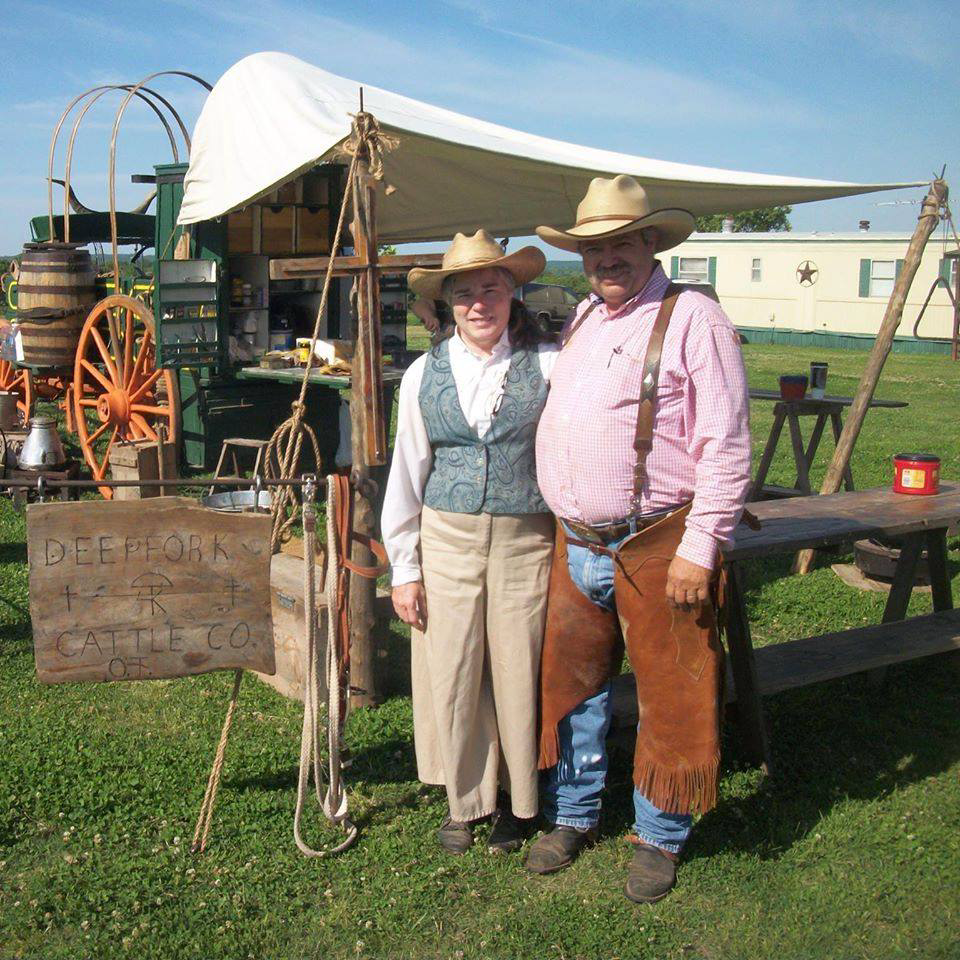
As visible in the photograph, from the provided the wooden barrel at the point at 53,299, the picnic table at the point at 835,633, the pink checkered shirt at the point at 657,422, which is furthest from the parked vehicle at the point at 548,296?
the pink checkered shirt at the point at 657,422

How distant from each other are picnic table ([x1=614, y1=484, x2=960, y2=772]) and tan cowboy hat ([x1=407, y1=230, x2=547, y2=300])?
99cm

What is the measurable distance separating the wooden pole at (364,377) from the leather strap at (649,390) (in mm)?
972

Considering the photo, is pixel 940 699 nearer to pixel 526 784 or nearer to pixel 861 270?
pixel 526 784

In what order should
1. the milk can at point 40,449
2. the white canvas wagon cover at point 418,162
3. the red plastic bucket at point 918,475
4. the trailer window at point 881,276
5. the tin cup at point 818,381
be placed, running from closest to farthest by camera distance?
the red plastic bucket at point 918,475
the white canvas wagon cover at point 418,162
the tin cup at point 818,381
the milk can at point 40,449
the trailer window at point 881,276

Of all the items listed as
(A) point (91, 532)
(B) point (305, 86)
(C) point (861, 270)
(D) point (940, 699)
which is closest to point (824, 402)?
(D) point (940, 699)

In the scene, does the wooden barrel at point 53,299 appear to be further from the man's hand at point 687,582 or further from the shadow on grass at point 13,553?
the man's hand at point 687,582

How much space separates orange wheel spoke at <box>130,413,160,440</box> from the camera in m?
7.88

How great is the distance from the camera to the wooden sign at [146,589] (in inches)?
110

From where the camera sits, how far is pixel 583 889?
2.85 meters

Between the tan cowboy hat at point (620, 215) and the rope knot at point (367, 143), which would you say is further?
the rope knot at point (367, 143)

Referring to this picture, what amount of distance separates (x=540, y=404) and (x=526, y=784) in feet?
3.34

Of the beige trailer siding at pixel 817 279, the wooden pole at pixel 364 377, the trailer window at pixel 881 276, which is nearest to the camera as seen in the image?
the wooden pole at pixel 364 377

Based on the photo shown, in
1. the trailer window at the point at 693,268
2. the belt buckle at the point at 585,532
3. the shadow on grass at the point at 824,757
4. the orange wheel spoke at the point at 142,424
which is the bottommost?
the shadow on grass at the point at 824,757

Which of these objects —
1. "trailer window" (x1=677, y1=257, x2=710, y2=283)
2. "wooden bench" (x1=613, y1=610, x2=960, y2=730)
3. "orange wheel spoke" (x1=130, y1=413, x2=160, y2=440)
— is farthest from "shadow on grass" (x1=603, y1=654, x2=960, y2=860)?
"trailer window" (x1=677, y1=257, x2=710, y2=283)
